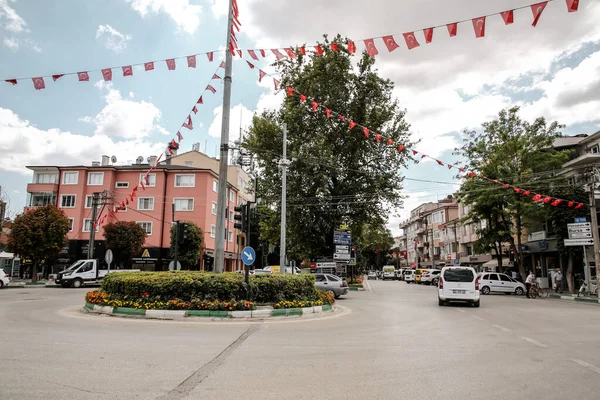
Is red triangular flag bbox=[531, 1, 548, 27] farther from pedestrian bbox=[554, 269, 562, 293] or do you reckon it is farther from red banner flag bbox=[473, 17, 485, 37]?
pedestrian bbox=[554, 269, 562, 293]

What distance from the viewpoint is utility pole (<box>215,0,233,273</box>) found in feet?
52.0

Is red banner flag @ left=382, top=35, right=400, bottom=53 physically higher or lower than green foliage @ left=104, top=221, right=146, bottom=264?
higher

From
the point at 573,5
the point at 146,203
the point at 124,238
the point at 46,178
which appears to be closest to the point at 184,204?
the point at 146,203

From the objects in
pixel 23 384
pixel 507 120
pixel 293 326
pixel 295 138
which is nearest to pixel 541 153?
pixel 507 120

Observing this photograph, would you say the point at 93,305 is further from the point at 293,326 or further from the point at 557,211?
the point at 557,211

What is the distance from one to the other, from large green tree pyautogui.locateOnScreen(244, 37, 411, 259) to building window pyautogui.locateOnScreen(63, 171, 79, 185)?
23257 mm

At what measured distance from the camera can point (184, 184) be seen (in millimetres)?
47844

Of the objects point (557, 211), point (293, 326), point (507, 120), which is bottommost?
point (293, 326)

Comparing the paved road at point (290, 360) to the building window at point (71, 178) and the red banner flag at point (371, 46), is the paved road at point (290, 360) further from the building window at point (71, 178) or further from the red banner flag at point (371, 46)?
the building window at point (71, 178)

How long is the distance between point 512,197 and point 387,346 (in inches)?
1070

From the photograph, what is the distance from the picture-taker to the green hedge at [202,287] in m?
13.8

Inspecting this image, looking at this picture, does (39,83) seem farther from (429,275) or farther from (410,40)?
(429,275)

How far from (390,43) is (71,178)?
1776 inches

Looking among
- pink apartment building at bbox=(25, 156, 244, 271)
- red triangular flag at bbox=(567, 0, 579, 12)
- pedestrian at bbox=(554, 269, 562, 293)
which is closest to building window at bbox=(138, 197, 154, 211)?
pink apartment building at bbox=(25, 156, 244, 271)
